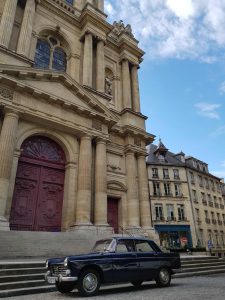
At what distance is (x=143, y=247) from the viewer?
7113mm

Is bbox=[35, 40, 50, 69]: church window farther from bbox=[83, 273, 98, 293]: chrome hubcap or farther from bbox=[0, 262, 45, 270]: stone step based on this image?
bbox=[83, 273, 98, 293]: chrome hubcap

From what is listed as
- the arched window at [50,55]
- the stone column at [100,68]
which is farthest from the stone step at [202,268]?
the arched window at [50,55]

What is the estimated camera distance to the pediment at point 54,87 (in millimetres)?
12172

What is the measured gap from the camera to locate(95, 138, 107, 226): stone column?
13.3m

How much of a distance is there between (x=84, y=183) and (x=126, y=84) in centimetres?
988

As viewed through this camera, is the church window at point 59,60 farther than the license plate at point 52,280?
Yes

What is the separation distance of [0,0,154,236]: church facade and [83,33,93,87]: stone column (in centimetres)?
7

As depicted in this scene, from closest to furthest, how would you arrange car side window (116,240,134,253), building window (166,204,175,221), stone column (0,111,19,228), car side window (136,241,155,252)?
car side window (116,240,134,253) → car side window (136,241,155,252) → stone column (0,111,19,228) → building window (166,204,175,221)

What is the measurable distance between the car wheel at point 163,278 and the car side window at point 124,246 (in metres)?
1.19

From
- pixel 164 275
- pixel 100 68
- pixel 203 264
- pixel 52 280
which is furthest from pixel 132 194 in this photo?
pixel 52 280

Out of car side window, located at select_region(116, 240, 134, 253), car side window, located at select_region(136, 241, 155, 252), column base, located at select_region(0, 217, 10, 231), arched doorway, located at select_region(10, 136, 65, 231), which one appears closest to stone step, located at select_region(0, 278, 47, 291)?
car side window, located at select_region(116, 240, 134, 253)

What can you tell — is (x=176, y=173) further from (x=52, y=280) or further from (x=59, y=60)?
(x=52, y=280)

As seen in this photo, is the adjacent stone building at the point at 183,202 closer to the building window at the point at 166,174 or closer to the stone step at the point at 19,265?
the building window at the point at 166,174

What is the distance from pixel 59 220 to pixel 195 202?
29.4 m
